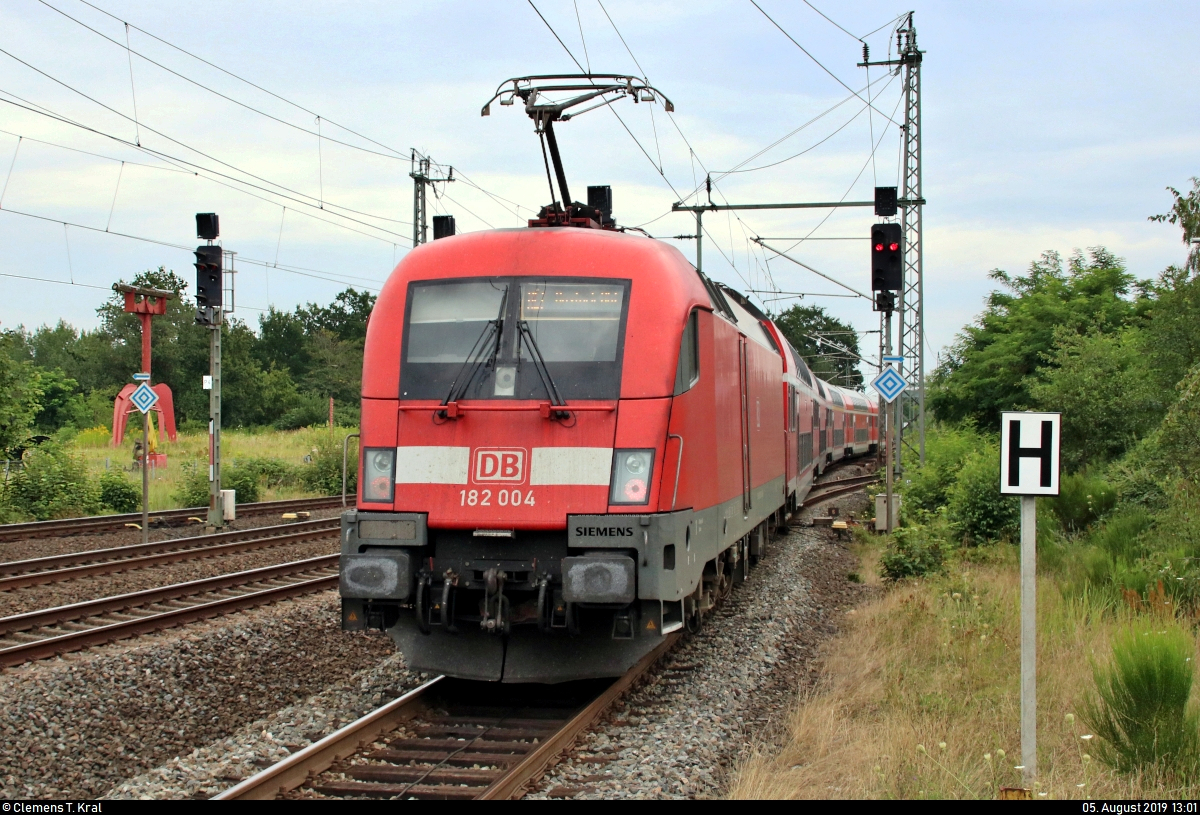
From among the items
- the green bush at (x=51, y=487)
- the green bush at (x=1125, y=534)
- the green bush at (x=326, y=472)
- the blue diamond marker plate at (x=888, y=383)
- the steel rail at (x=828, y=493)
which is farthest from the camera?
the green bush at (x=326, y=472)

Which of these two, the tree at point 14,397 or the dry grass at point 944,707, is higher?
the tree at point 14,397

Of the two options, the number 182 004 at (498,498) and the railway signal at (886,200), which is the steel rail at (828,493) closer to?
the railway signal at (886,200)

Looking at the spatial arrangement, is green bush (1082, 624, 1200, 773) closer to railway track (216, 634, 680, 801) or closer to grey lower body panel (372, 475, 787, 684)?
grey lower body panel (372, 475, 787, 684)

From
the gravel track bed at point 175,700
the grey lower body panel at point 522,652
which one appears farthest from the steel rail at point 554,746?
the gravel track bed at point 175,700

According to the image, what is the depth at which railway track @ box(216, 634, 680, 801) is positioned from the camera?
18.3 ft

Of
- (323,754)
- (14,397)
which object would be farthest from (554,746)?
(14,397)

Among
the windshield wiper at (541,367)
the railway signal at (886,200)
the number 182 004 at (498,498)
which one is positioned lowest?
the number 182 004 at (498,498)

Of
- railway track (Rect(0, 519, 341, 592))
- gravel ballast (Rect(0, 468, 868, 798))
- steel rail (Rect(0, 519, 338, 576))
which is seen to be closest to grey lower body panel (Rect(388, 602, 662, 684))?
gravel ballast (Rect(0, 468, 868, 798))

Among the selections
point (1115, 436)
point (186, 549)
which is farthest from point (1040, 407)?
point (186, 549)

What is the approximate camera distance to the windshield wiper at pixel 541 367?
7.07m

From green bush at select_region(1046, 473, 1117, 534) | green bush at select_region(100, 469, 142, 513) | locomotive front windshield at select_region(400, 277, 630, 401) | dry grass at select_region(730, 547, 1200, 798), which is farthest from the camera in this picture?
green bush at select_region(100, 469, 142, 513)

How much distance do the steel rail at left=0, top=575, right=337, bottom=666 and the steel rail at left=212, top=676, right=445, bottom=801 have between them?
11.4 ft

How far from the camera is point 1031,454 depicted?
17.9 feet
